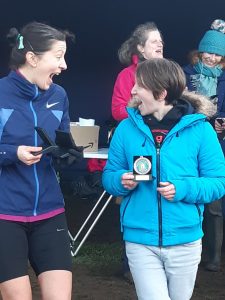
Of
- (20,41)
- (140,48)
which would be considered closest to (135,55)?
(140,48)

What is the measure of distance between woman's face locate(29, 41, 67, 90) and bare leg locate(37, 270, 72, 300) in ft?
2.54

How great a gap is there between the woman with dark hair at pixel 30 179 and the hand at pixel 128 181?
31 cm

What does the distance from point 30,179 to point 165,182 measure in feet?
1.81

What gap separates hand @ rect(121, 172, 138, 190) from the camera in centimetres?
255

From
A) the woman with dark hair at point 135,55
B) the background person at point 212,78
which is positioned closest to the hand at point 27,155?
the woman with dark hair at point 135,55

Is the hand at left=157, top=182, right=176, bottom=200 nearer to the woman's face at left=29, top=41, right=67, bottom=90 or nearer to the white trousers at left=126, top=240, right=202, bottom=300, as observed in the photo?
the white trousers at left=126, top=240, right=202, bottom=300

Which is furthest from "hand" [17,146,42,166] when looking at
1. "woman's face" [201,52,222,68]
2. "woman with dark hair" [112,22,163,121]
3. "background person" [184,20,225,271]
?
"woman's face" [201,52,222,68]

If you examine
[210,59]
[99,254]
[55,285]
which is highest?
[210,59]

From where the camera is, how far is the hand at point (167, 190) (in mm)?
2521

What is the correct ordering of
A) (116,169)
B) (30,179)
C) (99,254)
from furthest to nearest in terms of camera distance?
(99,254), (116,169), (30,179)

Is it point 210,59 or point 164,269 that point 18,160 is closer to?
point 164,269

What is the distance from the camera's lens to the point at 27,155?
2504mm

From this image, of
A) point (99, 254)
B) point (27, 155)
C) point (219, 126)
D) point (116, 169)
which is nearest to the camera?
point (27, 155)

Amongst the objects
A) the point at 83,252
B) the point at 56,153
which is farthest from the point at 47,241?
the point at 83,252
